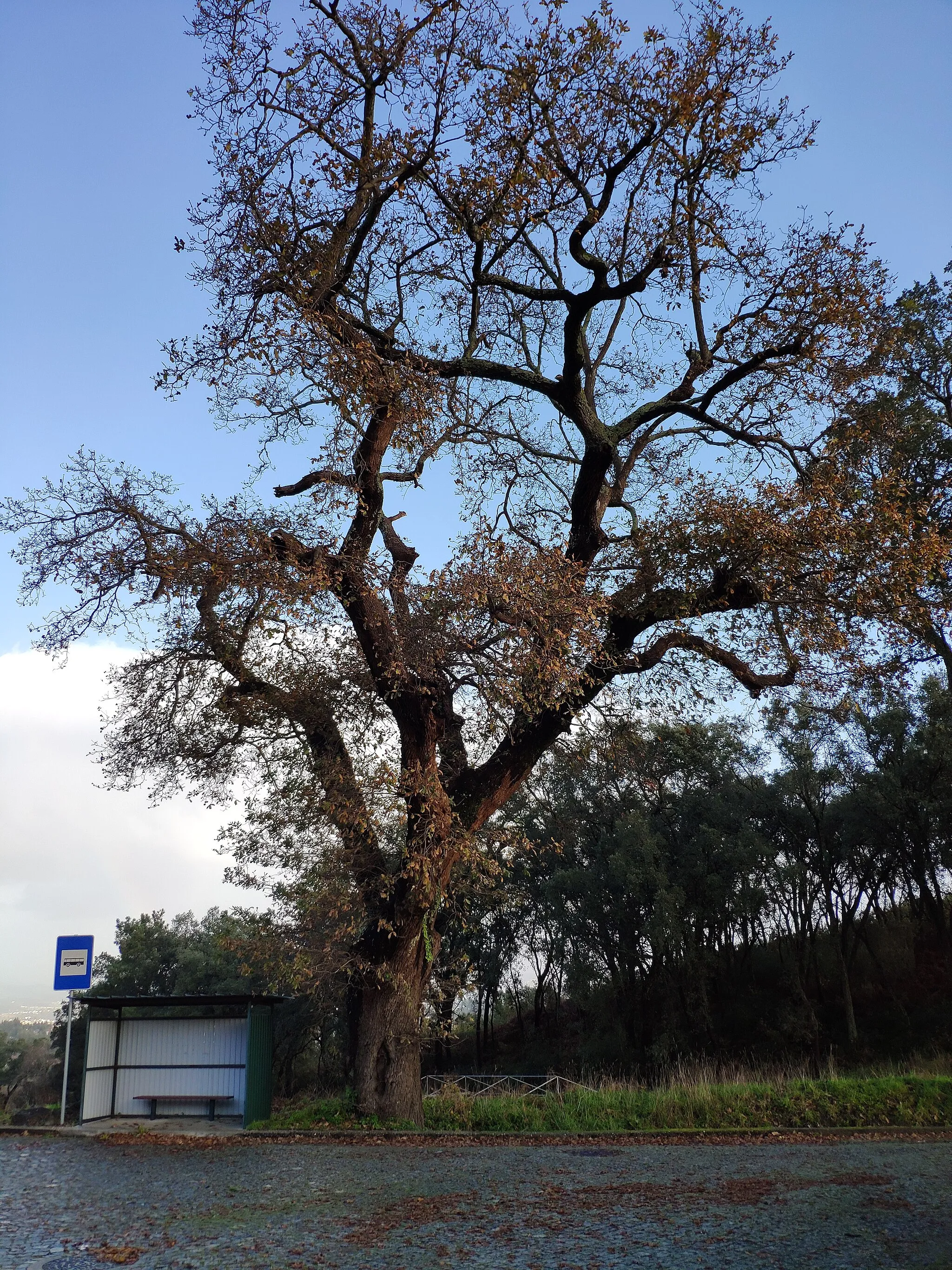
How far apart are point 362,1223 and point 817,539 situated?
28.1 feet

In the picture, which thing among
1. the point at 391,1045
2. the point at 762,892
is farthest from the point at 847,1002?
the point at 391,1045

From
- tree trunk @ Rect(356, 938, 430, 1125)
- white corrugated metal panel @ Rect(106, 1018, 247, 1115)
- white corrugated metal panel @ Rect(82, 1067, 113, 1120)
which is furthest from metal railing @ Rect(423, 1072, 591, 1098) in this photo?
white corrugated metal panel @ Rect(82, 1067, 113, 1120)

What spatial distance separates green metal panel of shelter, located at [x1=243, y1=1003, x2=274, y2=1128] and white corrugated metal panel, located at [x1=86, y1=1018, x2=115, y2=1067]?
7.64ft

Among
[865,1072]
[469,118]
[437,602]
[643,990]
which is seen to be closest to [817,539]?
[437,602]

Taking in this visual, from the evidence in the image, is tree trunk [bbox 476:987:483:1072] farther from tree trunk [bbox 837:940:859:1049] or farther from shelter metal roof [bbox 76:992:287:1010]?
shelter metal roof [bbox 76:992:287:1010]

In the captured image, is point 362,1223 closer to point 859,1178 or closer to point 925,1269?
point 925,1269

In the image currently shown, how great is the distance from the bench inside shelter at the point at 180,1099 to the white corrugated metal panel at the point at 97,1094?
404 mm

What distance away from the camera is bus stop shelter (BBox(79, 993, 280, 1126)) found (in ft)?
45.5

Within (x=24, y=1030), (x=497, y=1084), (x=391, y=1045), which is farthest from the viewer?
(x=24, y=1030)

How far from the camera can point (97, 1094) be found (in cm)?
1391

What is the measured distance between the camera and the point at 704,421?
13961 mm

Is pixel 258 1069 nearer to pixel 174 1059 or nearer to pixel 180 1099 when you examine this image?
pixel 180 1099

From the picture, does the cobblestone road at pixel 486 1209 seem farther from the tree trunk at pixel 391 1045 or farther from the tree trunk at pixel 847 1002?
the tree trunk at pixel 847 1002

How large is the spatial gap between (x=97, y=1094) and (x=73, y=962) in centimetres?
229
